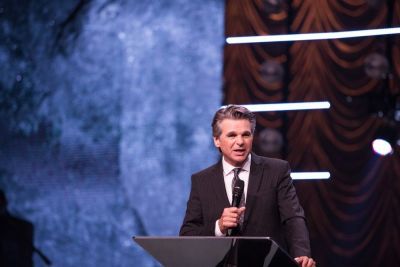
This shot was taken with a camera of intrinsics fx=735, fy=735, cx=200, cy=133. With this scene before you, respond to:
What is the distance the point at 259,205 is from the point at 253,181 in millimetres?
113

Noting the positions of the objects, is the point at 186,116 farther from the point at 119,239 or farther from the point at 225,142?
the point at 225,142

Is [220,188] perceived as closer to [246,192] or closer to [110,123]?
[246,192]

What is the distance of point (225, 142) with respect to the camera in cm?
321

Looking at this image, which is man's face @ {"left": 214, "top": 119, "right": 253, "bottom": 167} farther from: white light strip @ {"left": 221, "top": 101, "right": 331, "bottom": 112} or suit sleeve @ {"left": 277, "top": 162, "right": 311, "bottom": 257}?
white light strip @ {"left": 221, "top": 101, "right": 331, "bottom": 112}

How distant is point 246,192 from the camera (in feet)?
10.6

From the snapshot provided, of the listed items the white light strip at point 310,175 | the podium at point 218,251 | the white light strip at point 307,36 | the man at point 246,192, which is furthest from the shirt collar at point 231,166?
the white light strip at point 307,36

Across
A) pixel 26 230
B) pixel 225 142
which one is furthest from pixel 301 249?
pixel 26 230

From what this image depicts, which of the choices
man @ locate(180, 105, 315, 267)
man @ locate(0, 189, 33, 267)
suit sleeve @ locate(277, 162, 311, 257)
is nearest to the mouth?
man @ locate(180, 105, 315, 267)

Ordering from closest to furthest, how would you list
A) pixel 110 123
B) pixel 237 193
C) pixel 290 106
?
pixel 237 193, pixel 290 106, pixel 110 123

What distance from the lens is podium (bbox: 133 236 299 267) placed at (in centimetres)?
254

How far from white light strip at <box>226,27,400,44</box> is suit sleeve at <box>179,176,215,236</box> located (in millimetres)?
3032

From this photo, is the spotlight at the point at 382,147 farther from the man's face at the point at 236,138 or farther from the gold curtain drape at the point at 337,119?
the man's face at the point at 236,138

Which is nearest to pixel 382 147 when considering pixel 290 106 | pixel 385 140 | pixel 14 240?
pixel 385 140

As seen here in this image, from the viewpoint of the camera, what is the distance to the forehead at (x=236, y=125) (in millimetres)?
3180
